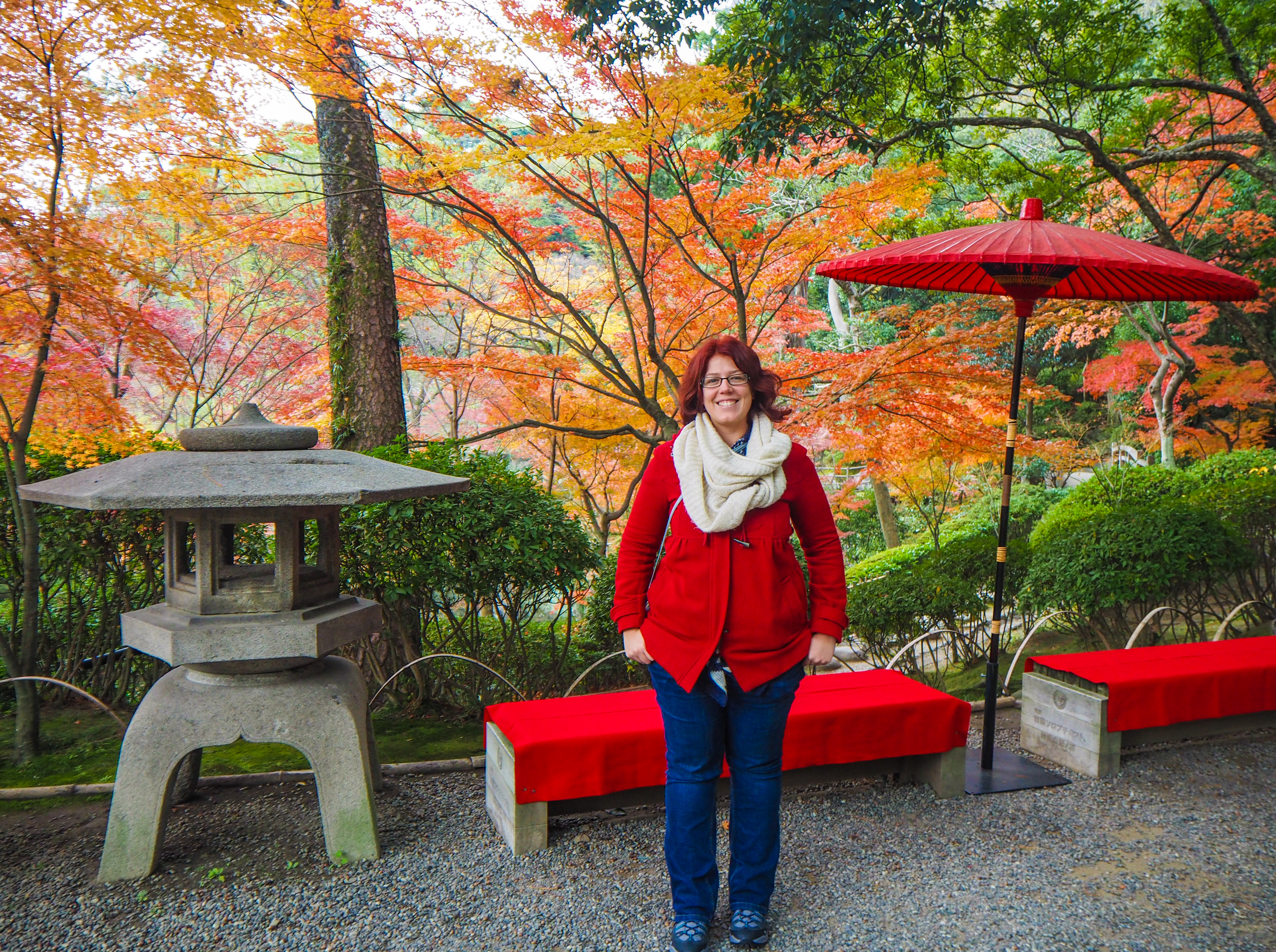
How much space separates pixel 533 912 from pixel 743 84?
4.75 meters

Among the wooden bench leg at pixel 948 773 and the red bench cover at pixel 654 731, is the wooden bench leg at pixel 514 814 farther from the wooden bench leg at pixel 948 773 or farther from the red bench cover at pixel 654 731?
the wooden bench leg at pixel 948 773

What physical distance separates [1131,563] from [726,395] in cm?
386

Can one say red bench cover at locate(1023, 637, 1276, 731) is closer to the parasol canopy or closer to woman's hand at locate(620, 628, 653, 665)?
the parasol canopy

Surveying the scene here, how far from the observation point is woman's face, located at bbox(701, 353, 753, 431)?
7.33ft

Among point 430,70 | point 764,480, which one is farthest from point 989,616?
point 430,70

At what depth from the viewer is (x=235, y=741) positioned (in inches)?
104

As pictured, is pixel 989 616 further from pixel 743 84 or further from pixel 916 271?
pixel 743 84

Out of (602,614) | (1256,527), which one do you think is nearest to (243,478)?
(602,614)

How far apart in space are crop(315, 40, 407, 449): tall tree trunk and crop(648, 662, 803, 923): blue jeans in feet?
12.8

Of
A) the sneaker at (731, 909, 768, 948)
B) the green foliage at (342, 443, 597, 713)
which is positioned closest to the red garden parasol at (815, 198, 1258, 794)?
the sneaker at (731, 909, 768, 948)

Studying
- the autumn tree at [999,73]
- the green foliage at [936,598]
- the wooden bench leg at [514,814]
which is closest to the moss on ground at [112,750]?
the wooden bench leg at [514,814]

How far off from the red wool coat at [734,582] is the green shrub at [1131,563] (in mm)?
3344

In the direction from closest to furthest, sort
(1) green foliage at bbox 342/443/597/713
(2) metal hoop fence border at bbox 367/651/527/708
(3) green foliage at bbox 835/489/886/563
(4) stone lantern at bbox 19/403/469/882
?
(4) stone lantern at bbox 19/403/469/882 < (2) metal hoop fence border at bbox 367/651/527/708 < (1) green foliage at bbox 342/443/597/713 < (3) green foliage at bbox 835/489/886/563

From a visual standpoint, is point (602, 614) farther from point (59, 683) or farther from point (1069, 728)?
point (59, 683)
